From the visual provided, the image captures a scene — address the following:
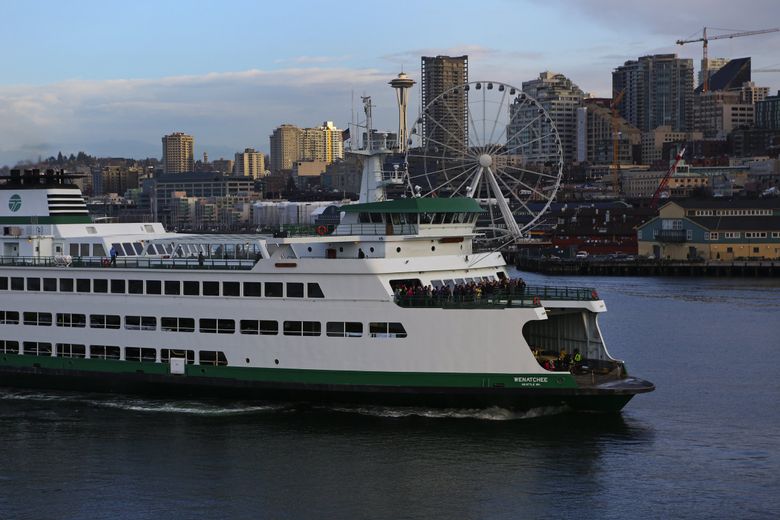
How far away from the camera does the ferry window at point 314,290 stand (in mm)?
25031

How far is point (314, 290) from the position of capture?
25.1 meters

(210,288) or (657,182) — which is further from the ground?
(657,182)

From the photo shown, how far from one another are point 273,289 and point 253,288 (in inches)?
19.1

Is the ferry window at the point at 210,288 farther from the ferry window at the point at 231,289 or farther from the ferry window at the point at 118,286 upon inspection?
the ferry window at the point at 118,286

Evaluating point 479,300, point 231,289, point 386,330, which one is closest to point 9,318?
point 231,289

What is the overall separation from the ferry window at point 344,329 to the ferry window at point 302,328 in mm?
253

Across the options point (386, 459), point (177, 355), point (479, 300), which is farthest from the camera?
point (177, 355)

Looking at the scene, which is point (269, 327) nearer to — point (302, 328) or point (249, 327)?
point (249, 327)

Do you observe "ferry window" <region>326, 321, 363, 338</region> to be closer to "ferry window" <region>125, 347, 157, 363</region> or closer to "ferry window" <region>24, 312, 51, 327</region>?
"ferry window" <region>125, 347, 157, 363</region>

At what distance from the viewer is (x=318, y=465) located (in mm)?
21703

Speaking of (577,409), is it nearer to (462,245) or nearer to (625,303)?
(462,245)

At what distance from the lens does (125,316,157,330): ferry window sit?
26594 mm

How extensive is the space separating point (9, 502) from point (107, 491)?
1630 millimetres

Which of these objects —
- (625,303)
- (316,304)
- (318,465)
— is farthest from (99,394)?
(625,303)
